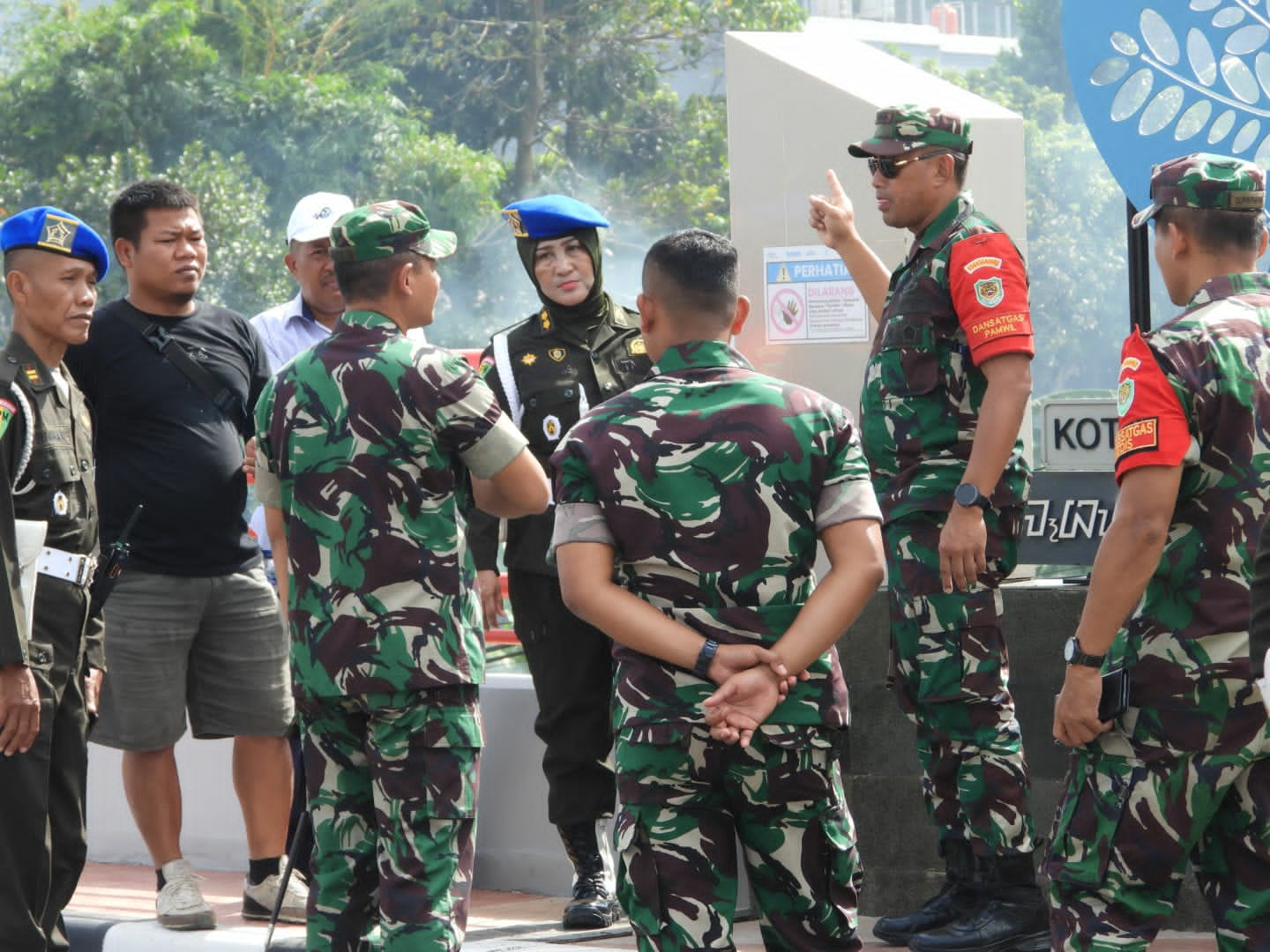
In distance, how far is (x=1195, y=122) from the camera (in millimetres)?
6059

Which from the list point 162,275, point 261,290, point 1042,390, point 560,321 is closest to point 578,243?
point 560,321

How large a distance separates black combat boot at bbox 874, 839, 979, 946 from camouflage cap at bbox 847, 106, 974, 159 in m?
1.83

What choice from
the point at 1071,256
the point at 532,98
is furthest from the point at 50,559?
the point at 1071,256

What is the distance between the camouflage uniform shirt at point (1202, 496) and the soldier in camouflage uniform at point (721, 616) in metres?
0.59

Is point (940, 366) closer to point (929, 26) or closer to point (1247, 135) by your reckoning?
point (1247, 135)

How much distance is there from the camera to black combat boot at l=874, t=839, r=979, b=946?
496 centimetres

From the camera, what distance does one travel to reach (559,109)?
159ft

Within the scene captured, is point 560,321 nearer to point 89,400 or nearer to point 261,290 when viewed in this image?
point 89,400

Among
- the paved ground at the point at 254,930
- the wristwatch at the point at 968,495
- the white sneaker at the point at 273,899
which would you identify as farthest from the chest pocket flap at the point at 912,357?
the white sneaker at the point at 273,899

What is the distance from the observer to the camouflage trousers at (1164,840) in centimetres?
374

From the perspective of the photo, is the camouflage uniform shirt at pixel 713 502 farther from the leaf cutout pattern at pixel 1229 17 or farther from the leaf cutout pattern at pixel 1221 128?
the leaf cutout pattern at pixel 1229 17

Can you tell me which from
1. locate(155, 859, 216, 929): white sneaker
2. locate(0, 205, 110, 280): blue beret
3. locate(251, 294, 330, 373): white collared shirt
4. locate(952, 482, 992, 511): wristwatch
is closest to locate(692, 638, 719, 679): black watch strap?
locate(952, 482, 992, 511): wristwatch

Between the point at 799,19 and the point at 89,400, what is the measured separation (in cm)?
4470

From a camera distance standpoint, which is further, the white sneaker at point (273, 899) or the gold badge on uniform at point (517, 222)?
the white sneaker at point (273, 899)
